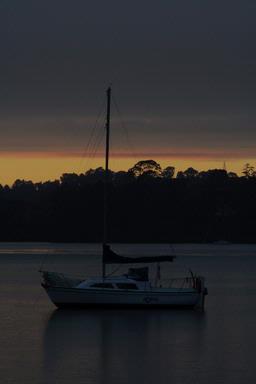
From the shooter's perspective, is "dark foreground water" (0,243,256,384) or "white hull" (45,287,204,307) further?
"white hull" (45,287,204,307)

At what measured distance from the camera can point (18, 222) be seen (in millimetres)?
196250

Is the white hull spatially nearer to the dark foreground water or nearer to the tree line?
the dark foreground water

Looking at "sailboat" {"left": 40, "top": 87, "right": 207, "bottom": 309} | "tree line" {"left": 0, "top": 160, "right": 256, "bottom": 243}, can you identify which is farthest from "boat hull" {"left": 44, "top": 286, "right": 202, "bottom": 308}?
"tree line" {"left": 0, "top": 160, "right": 256, "bottom": 243}

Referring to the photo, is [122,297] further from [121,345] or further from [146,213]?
[146,213]

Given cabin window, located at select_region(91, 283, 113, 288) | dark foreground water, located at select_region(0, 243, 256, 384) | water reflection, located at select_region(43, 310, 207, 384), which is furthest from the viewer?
cabin window, located at select_region(91, 283, 113, 288)

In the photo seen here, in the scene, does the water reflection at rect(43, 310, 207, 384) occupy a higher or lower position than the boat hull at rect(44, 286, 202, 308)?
lower

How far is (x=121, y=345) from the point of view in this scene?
41.3m

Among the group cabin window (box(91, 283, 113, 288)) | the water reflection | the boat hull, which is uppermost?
cabin window (box(91, 283, 113, 288))

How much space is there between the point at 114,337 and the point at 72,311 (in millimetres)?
8424

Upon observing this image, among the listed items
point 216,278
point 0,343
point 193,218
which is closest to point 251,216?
point 193,218

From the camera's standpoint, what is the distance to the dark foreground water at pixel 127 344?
3419cm

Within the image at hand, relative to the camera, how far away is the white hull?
51.1 m

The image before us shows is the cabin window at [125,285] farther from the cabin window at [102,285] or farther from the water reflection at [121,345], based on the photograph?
the water reflection at [121,345]

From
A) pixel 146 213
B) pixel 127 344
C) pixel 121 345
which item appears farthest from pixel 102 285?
pixel 146 213
